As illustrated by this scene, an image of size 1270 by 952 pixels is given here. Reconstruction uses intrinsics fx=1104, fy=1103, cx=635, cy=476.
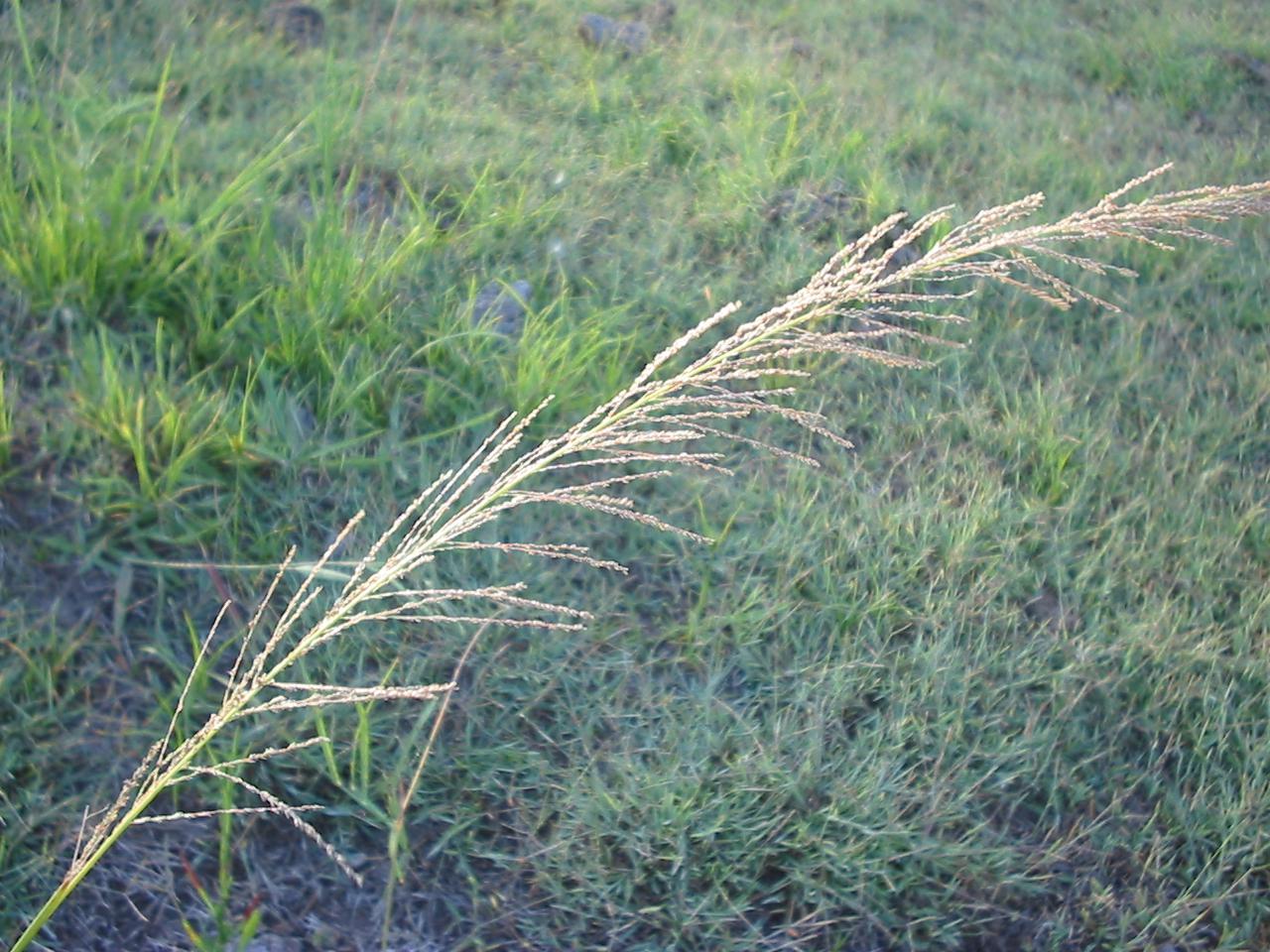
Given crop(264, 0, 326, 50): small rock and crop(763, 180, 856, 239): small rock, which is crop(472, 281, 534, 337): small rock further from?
crop(264, 0, 326, 50): small rock

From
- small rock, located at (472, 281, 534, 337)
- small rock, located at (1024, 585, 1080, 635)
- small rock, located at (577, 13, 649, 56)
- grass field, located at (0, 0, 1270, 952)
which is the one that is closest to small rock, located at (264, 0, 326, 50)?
grass field, located at (0, 0, 1270, 952)

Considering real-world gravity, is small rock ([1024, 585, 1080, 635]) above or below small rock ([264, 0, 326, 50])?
below

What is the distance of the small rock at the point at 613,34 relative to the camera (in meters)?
3.67

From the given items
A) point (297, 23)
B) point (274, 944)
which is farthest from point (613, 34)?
point (274, 944)

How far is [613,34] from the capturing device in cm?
370

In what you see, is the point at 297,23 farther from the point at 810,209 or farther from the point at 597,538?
the point at 597,538

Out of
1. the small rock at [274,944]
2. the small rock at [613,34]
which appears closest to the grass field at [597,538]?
the small rock at [274,944]

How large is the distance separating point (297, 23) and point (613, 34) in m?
1.02

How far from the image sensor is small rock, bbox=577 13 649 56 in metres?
3.67

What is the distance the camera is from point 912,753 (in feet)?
6.39

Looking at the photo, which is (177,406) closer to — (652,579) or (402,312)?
(402,312)

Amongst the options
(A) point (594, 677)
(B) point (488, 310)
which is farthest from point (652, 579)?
(B) point (488, 310)

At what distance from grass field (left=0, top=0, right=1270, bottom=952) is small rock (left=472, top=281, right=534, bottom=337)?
41mm

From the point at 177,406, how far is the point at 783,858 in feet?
4.55
